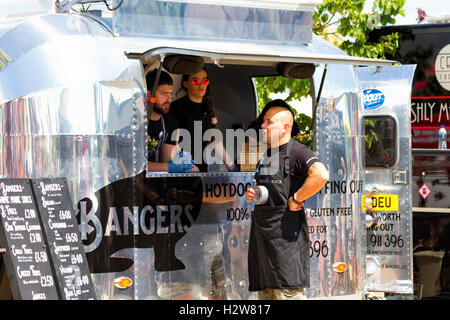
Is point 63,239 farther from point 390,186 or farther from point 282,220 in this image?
point 390,186

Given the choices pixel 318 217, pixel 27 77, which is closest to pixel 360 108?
pixel 318 217

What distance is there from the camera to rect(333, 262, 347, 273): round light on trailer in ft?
24.2

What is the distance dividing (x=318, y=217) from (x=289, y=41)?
1.57 m

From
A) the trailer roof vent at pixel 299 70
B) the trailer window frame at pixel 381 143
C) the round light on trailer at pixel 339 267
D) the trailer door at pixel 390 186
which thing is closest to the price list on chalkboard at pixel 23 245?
the trailer roof vent at pixel 299 70

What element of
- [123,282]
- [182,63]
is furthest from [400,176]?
[123,282]

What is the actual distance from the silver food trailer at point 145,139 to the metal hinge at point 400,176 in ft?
1.96

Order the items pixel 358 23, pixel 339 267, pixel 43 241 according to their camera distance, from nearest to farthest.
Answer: pixel 43 241 < pixel 339 267 < pixel 358 23

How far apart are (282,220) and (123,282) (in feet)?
4.29

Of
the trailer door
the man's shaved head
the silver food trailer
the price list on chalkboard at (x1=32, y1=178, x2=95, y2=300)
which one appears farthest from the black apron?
the trailer door

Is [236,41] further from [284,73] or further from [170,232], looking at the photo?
[170,232]

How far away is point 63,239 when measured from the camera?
5.97m

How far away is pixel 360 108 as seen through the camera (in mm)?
7582

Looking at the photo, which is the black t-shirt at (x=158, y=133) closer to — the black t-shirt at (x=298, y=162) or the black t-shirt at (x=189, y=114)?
the black t-shirt at (x=189, y=114)

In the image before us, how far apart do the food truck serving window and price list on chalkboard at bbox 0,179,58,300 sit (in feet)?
12.7
